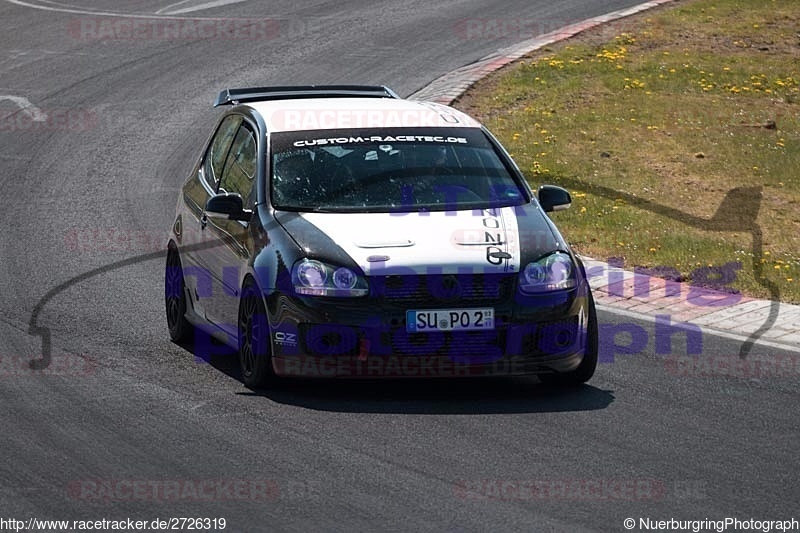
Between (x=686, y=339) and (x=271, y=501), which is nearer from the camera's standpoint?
(x=271, y=501)

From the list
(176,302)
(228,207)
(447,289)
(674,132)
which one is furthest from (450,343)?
(674,132)

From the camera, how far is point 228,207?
30.2 ft

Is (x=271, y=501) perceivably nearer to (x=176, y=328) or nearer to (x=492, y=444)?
(x=492, y=444)

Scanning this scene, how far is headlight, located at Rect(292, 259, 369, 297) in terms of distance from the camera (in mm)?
8336

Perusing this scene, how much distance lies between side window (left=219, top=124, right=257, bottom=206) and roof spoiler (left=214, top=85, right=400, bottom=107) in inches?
20.0

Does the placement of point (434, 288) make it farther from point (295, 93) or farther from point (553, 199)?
point (295, 93)

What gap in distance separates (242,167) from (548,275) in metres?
2.39

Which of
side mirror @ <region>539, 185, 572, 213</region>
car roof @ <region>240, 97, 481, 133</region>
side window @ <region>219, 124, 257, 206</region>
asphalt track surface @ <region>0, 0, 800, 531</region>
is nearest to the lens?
asphalt track surface @ <region>0, 0, 800, 531</region>

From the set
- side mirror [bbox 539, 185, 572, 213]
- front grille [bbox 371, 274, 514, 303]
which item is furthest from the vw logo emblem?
side mirror [bbox 539, 185, 572, 213]

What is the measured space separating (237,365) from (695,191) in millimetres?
7635

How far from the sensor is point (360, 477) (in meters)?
7.04

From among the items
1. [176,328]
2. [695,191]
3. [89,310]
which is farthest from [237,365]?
[695,191]

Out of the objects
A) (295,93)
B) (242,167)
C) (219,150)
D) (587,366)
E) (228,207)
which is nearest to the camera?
A: (587,366)

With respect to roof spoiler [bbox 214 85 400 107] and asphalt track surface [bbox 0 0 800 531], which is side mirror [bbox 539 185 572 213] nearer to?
asphalt track surface [bbox 0 0 800 531]
